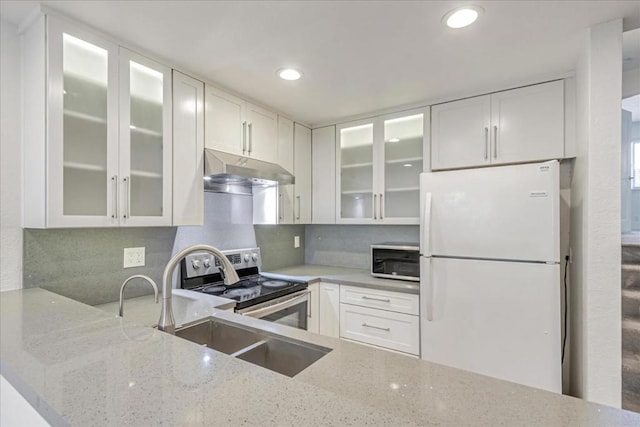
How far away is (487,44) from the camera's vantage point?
161cm

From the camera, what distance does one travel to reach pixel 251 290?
212cm

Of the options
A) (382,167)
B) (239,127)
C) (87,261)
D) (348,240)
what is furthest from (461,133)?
(87,261)

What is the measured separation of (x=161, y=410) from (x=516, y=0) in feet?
6.05

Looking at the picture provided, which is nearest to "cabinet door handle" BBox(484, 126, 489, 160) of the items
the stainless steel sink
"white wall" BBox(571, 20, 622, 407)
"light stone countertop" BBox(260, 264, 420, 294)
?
"white wall" BBox(571, 20, 622, 407)

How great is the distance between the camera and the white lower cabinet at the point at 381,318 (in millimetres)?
2162

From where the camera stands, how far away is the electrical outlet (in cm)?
187

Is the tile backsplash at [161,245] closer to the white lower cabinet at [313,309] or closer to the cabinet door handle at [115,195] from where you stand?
the cabinet door handle at [115,195]

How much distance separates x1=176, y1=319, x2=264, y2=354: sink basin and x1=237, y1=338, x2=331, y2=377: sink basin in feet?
0.18

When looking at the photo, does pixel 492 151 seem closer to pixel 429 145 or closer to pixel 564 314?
pixel 429 145

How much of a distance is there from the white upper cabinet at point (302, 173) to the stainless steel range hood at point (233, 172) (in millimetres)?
449

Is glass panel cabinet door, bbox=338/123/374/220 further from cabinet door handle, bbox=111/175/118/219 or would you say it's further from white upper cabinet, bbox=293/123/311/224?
cabinet door handle, bbox=111/175/118/219

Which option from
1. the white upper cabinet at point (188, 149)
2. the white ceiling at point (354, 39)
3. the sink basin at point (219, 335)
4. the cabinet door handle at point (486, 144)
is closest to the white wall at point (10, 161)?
the white ceiling at point (354, 39)

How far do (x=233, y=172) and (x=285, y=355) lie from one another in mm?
1193

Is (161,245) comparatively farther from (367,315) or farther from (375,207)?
(375,207)
